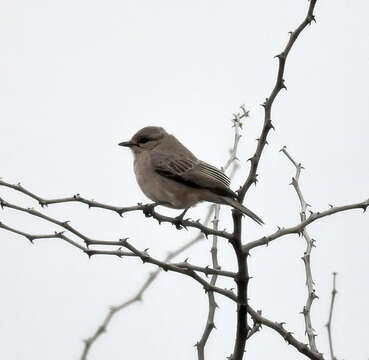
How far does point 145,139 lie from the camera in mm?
8508

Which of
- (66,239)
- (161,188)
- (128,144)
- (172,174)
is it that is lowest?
(66,239)

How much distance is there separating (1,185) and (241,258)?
154 centimetres

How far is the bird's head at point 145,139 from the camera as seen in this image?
839 centimetres

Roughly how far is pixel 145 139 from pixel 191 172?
1356mm

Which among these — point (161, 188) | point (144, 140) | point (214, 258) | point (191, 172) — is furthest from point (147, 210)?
point (144, 140)

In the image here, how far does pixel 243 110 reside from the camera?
21.6ft

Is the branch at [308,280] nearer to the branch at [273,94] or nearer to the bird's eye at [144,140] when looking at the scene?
the branch at [273,94]

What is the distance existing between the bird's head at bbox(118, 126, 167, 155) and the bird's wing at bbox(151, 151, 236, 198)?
342 mm

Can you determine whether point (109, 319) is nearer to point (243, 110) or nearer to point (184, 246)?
point (184, 246)

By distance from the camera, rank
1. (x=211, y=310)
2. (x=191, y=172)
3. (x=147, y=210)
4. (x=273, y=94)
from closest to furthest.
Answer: (x=273, y=94) → (x=211, y=310) → (x=147, y=210) → (x=191, y=172)

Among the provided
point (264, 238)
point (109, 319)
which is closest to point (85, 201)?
point (109, 319)

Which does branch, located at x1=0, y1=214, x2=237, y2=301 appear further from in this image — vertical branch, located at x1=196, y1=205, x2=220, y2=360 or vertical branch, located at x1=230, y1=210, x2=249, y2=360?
vertical branch, located at x1=196, y1=205, x2=220, y2=360

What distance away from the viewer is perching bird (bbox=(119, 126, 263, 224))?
22.5 feet

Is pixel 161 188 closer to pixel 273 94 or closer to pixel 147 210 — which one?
pixel 147 210
